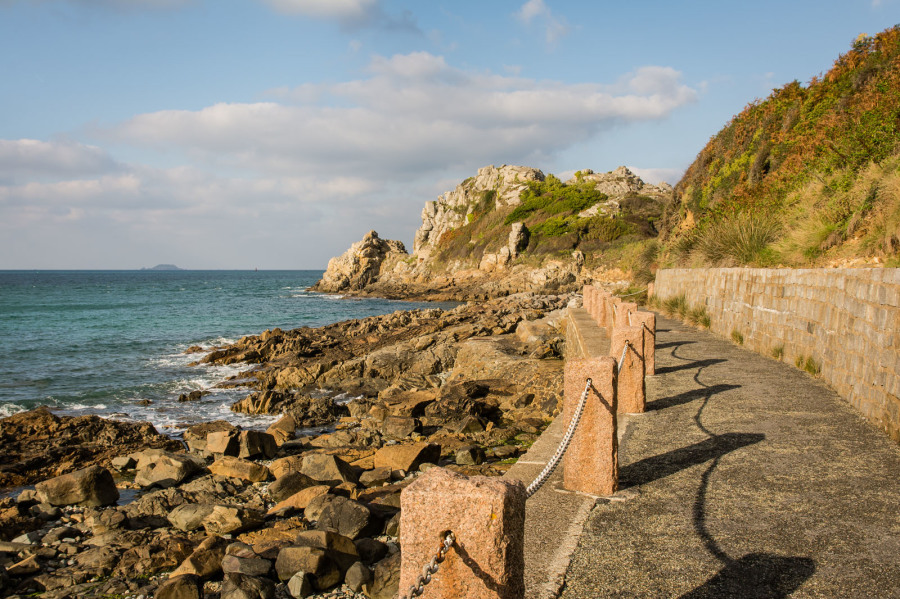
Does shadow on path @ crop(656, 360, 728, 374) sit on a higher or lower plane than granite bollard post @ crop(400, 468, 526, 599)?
lower

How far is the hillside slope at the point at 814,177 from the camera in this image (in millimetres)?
9922

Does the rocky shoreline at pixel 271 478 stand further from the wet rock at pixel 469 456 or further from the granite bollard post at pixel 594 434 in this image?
the granite bollard post at pixel 594 434

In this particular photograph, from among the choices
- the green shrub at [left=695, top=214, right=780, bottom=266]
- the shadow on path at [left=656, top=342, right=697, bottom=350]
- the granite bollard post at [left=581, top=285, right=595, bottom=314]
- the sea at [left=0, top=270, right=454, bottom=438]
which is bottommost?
the sea at [left=0, top=270, right=454, bottom=438]

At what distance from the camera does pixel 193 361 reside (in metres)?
21.7

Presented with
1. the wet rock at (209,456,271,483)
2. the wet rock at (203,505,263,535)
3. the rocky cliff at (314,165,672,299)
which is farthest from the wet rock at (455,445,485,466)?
the rocky cliff at (314,165,672,299)

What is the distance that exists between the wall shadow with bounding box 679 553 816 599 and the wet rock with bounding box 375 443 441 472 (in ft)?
18.3

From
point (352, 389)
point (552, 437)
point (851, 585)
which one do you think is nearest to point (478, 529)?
point (851, 585)

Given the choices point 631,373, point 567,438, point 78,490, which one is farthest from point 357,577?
point 78,490

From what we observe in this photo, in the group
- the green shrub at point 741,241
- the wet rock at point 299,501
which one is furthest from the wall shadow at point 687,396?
the green shrub at point 741,241

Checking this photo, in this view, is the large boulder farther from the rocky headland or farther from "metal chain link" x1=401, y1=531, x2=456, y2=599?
"metal chain link" x1=401, y1=531, x2=456, y2=599

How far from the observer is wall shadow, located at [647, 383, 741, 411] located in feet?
21.7

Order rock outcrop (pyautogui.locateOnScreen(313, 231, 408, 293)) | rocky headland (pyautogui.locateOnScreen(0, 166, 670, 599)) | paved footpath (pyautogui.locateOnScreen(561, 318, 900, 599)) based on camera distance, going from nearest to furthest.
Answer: paved footpath (pyautogui.locateOnScreen(561, 318, 900, 599)) < rocky headland (pyautogui.locateOnScreen(0, 166, 670, 599)) < rock outcrop (pyautogui.locateOnScreen(313, 231, 408, 293))

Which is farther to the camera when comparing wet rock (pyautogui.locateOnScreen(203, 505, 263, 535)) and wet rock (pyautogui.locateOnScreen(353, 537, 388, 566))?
wet rock (pyautogui.locateOnScreen(203, 505, 263, 535))

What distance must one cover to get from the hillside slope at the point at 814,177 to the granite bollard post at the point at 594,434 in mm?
6299
